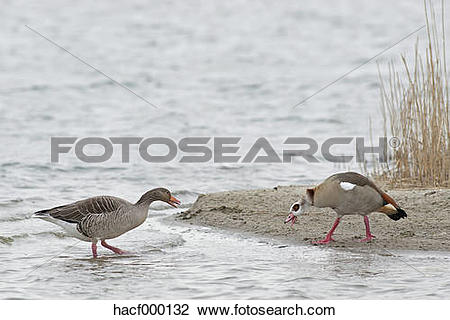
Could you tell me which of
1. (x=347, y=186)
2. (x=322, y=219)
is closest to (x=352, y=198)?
(x=347, y=186)

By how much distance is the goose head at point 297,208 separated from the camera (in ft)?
32.8

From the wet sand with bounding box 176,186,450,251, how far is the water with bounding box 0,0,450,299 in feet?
1.11

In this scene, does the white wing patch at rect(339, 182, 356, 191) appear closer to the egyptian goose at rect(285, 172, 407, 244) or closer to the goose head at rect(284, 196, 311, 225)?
the egyptian goose at rect(285, 172, 407, 244)

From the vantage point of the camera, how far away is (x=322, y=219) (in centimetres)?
1092

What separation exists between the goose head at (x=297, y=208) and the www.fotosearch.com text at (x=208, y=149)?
6205mm

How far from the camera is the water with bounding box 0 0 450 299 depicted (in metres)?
8.52

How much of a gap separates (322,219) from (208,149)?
6.75 metres

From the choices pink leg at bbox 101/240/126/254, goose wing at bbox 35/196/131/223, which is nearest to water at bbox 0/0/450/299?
pink leg at bbox 101/240/126/254

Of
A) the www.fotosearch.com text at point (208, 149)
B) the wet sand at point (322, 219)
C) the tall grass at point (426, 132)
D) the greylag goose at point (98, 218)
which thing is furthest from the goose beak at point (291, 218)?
the www.fotosearch.com text at point (208, 149)

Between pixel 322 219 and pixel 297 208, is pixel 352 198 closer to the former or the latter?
pixel 297 208

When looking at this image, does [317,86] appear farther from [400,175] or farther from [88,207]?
[88,207]

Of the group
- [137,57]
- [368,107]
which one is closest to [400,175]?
[368,107]

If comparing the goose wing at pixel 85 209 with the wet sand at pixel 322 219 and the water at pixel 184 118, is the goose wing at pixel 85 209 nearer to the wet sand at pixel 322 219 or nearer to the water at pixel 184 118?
the water at pixel 184 118

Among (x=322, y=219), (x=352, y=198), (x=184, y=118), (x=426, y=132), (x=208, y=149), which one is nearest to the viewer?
(x=352, y=198)
